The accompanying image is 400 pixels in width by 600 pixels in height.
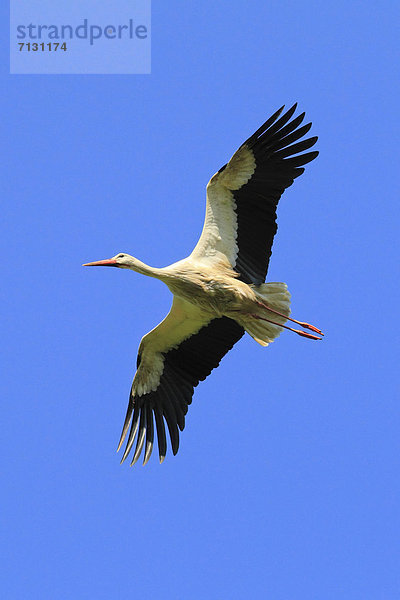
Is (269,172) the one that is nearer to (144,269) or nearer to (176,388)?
(144,269)

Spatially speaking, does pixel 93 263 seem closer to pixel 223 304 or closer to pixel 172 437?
pixel 223 304

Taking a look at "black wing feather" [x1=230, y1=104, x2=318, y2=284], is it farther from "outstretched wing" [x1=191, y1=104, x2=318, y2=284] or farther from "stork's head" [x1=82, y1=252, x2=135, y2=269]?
"stork's head" [x1=82, y1=252, x2=135, y2=269]

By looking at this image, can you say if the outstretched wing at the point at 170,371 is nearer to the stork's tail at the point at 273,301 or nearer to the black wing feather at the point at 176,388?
the black wing feather at the point at 176,388

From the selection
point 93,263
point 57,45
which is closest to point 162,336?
point 93,263

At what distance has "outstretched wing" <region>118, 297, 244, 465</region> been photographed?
32.5 ft

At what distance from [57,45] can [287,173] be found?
2549 mm

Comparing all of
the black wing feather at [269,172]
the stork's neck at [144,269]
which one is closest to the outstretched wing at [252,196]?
the black wing feather at [269,172]

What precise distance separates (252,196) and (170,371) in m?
1.93

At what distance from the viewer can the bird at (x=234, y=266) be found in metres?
9.09

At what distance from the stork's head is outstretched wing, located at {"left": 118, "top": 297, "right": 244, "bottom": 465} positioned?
2.85 feet

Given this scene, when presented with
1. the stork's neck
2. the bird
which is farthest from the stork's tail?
the stork's neck

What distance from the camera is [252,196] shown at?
30.2 feet

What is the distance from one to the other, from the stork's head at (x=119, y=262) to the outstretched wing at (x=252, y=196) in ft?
1.82

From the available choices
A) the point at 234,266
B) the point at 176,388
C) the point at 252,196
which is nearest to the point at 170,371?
the point at 176,388
